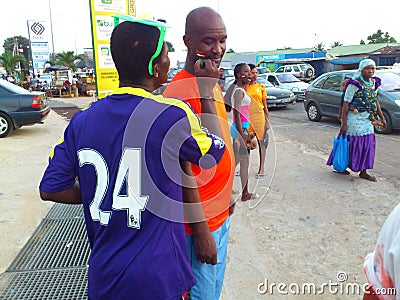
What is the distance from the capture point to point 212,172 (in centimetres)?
174

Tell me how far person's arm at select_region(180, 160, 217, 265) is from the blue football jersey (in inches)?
4.2

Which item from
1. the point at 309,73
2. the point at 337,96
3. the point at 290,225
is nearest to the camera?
→ the point at 290,225

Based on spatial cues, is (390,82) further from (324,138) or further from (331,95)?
(324,138)

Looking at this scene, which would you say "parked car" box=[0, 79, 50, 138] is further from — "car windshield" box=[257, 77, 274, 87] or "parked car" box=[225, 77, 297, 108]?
"car windshield" box=[257, 77, 274, 87]

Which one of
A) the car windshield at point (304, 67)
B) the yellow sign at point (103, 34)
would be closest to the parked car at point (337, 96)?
the yellow sign at point (103, 34)

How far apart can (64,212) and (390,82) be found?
853 centimetres

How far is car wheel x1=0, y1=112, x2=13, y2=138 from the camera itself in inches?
360

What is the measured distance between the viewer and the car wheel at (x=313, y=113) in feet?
36.4

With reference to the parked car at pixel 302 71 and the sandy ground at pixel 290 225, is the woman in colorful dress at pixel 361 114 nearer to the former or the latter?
the sandy ground at pixel 290 225

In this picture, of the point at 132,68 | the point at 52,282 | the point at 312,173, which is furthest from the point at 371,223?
the point at 132,68

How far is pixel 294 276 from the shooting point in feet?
9.92

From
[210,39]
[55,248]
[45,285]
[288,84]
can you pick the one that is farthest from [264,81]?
[210,39]

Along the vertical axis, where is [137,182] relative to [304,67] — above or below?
below

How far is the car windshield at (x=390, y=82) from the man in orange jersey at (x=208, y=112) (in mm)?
8651
